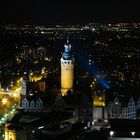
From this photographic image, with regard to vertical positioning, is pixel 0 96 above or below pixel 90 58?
below

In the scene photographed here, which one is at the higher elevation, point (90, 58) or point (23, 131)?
point (90, 58)

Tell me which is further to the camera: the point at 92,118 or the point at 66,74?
the point at 66,74

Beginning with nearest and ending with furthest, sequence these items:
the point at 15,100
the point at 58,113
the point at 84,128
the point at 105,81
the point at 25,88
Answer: the point at 84,128 → the point at 58,113 → the point at 25,88 → the point at 15,100 → the point at 105,81

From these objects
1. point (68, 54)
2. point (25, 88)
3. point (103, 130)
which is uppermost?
point (68, 54)

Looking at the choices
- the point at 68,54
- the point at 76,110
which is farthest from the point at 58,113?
the point at 68,54

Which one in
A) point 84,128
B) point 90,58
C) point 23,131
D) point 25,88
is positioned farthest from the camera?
point 90,58

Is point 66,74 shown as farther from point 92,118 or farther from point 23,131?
point 23,131

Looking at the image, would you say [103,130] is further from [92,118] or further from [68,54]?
[68,54]

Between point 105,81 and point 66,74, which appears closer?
point 66,74

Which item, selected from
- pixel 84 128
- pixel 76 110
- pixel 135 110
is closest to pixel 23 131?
pixel 84 128
